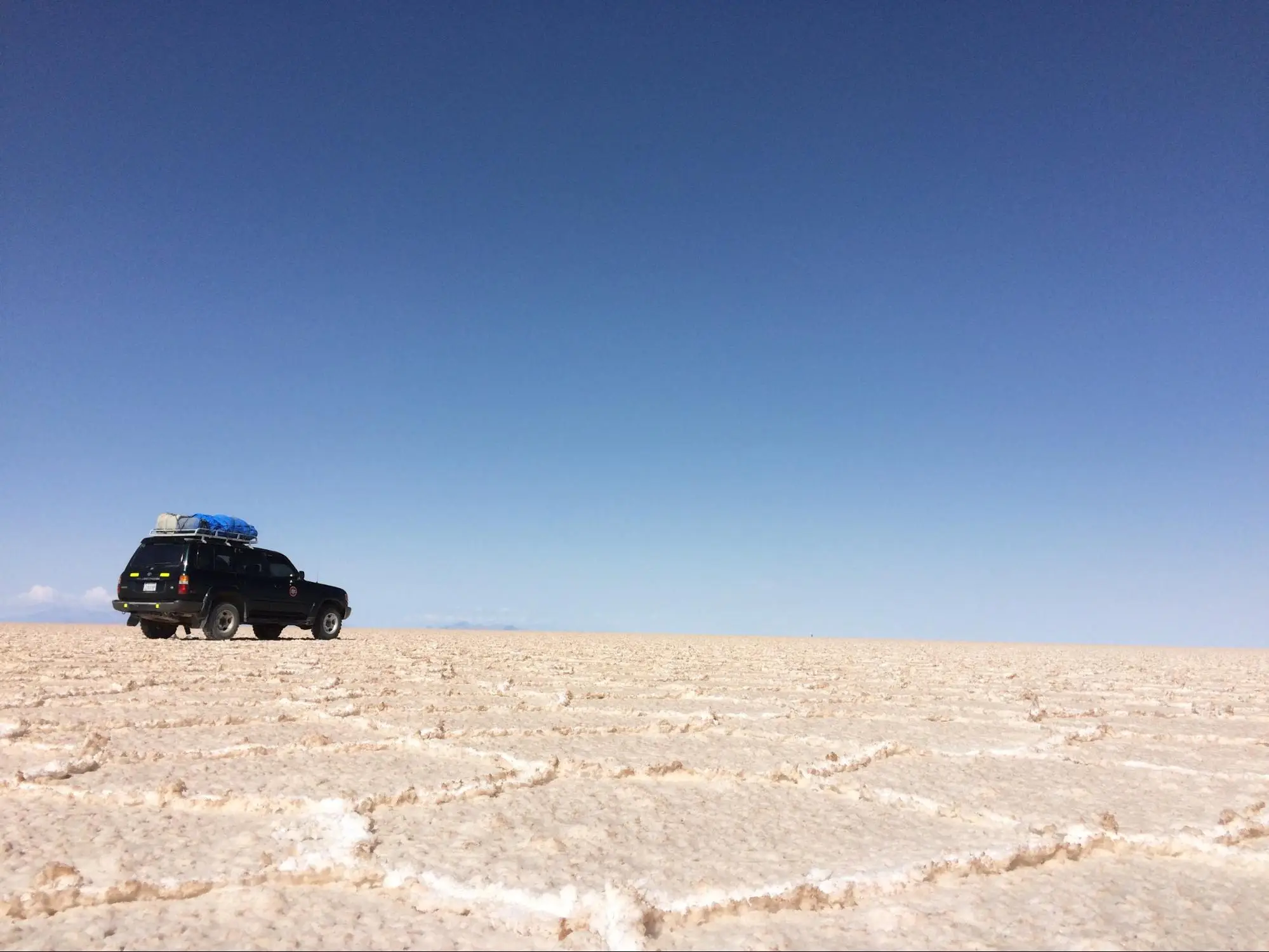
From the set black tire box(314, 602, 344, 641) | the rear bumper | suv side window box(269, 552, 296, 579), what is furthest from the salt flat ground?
Answer: black tire box(314, 602, 344, 641)

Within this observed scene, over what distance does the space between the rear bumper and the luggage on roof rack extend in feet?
3.69

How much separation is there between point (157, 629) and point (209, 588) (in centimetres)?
180

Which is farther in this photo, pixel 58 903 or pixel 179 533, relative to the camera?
pixel 179 533

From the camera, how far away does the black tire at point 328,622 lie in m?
15.5

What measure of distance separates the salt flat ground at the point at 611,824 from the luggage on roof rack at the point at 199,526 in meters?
7.76

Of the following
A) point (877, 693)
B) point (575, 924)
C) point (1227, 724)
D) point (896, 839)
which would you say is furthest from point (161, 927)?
point (1227, 724)

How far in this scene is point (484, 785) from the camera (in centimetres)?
314

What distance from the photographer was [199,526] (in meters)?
13.1

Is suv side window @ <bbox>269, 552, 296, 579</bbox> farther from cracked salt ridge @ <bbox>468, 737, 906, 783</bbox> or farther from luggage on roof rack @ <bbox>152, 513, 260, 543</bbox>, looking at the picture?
cracked salt ridge @ <bbox>468, 737, 906, 783</bbox>

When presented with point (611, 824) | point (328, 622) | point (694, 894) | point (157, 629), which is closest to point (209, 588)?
point (157, 629)

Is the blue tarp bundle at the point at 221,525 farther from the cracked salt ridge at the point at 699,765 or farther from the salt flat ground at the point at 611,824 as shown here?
the cracked salt ridge at the point at 699,765

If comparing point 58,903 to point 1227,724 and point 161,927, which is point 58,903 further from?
point 1227,724

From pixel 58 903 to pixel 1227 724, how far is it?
7169 millimetres

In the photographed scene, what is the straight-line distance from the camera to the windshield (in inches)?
497
